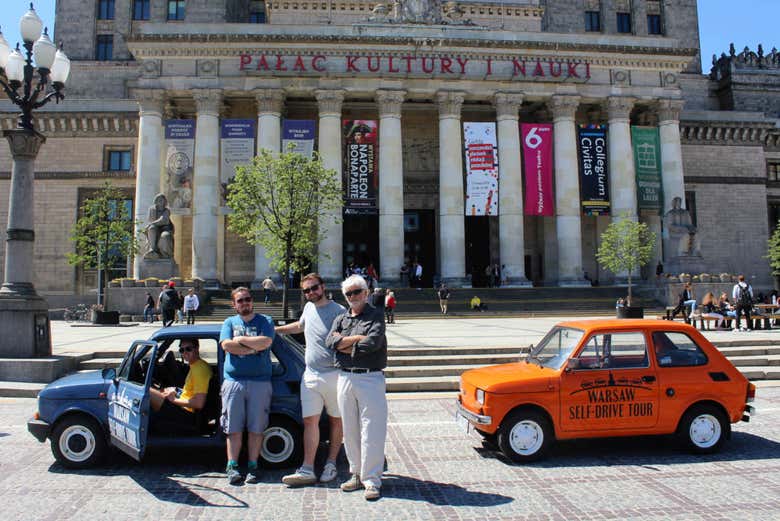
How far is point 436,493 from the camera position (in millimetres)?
5441

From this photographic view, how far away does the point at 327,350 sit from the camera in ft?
18.3

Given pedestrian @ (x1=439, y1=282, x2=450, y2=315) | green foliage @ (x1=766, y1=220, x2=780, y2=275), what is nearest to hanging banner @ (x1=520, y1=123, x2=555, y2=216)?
pedestrian @ (x1=439, y1=282, x2=450, y2=315)

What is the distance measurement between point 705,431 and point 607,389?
1.37m

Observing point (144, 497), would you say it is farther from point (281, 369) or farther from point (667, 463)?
point (667, 463)

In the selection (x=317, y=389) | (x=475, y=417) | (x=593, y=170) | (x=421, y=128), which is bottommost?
(x=475, y=417)

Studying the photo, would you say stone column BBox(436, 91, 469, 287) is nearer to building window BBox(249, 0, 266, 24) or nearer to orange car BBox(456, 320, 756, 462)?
building window BBox(249, 0, 266, 24)

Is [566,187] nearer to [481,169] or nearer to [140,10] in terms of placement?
[481,169]

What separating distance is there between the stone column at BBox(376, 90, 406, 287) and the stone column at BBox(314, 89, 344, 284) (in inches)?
97.8

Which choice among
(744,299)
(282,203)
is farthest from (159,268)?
(744,299)

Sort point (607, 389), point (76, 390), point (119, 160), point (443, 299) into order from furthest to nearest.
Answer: point (119, 160), point (443, 299), point (607, 389), point (76, 390)

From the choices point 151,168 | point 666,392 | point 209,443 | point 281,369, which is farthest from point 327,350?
point 151,168

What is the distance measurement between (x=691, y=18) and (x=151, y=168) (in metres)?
47.8

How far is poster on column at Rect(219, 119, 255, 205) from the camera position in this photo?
32344mm

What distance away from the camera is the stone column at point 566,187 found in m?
34.3
